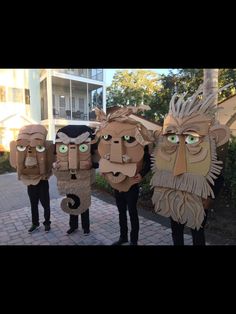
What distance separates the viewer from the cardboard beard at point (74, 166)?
309 cm

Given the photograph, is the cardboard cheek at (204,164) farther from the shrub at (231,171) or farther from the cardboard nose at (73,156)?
the shrub at (231,171)

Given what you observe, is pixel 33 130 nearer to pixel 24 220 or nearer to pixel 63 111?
pixel 24 220

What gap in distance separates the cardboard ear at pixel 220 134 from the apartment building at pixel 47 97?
38.8 feet

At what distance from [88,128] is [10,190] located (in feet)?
14.6

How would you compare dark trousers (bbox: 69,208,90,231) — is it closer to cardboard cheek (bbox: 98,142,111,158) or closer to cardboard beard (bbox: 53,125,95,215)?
cardboard beard (bbox: 53,125,95,215)

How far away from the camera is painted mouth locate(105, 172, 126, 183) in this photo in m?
2.87

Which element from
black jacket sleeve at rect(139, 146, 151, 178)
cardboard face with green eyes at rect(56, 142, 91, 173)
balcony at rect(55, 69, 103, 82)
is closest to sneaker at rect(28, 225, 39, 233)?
cardboard face with green eyes at rect(56, 142, 91, 173)

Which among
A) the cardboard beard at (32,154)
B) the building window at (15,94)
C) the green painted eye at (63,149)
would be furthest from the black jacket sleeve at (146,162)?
the building window at (15,94)

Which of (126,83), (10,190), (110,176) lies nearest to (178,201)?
(110,176)

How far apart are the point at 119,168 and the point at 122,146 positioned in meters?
0.25

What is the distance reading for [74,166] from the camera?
3.10 m

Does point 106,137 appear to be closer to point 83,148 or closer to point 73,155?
point 83,148

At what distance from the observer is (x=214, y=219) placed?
3.90 meters

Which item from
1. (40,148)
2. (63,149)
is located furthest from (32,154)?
(63,149)
